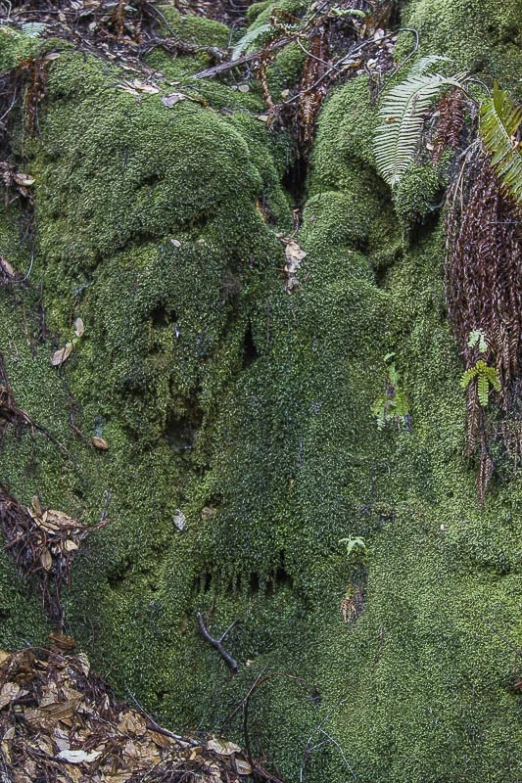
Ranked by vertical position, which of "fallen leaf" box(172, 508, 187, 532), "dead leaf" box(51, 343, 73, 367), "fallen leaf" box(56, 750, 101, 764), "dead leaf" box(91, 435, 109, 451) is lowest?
"fallen leaf" box(56, 750, 101, 764)

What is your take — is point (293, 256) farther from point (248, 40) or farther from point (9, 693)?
point (9, 693)

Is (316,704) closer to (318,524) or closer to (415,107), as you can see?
(318,524)

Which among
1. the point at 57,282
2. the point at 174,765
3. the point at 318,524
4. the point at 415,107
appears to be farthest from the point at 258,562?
the point at 415,107

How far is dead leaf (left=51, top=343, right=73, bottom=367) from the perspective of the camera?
4.30 m

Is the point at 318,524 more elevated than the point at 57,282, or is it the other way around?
the point at 57,282

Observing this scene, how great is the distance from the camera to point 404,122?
156 inches

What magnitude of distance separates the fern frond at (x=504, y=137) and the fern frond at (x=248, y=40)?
239cm

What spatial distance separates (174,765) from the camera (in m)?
3.19

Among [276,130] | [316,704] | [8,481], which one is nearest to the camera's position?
[316,704]

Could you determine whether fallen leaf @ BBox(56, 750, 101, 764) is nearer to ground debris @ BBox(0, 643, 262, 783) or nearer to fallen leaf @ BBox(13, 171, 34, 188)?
ground debris @ BBox(0, 643, 262, 783)

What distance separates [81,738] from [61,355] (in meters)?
2.17

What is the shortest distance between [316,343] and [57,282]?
170 centimetres

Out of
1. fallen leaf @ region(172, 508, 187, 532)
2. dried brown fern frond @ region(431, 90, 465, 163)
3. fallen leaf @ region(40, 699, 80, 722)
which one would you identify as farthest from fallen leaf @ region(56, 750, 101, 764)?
dried brown fern frond @ region(431, 90, 465, 163)

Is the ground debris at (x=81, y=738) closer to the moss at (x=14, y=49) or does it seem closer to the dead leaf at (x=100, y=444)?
the dead leaf at (x=100, y=444)
